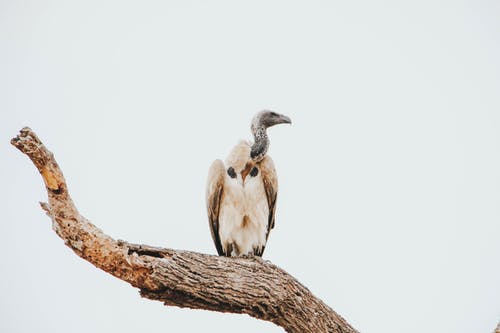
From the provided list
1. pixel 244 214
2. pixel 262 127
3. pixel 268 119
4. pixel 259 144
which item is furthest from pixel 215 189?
pixel 268 119

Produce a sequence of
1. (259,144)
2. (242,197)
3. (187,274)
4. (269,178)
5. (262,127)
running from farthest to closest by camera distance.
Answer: (262,127), (259,144), (269,178), (242,197), (187,274)

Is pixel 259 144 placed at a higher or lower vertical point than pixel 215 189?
higher

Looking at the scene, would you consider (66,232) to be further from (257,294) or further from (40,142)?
(257,294)

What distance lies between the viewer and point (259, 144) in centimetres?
809

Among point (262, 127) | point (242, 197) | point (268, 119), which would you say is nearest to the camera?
point (242, 197)

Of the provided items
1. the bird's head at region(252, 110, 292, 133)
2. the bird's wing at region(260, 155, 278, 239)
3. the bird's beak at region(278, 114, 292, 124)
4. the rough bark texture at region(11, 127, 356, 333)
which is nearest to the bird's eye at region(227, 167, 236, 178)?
the bird's wing at region(260, 155, 278, 239)

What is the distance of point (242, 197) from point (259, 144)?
0.80m

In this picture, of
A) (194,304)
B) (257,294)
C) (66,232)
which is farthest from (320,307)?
(66,232)

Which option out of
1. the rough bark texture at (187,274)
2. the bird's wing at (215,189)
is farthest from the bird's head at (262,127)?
the rough bark texture at (187,274)

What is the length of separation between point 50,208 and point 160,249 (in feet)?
3.47

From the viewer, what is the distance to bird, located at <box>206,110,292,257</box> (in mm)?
7832

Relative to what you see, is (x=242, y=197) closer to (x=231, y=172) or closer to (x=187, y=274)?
(x=231, y=172)

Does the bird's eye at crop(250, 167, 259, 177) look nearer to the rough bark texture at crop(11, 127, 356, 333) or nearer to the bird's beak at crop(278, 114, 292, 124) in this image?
the bird's beak at crop(278, 114, 292, 124)

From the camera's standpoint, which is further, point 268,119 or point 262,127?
point 268,119
